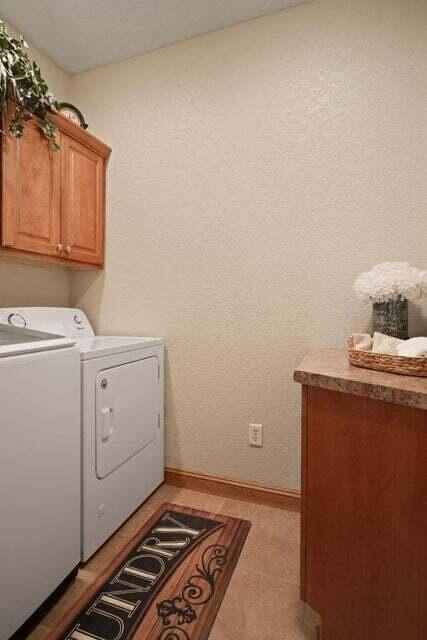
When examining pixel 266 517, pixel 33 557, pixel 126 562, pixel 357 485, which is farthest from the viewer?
pixel 266 517

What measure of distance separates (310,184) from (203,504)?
185cm

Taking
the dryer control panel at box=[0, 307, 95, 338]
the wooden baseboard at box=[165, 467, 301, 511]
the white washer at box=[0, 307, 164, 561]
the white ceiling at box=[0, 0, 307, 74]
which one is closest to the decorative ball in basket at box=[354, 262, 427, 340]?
the wooden baseboard at box=[165, 467, 301, 511]

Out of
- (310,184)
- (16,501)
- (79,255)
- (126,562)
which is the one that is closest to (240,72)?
(310,184)

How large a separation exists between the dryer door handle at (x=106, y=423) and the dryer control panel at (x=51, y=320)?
657 mm

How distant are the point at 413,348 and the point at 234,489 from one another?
1.31 m

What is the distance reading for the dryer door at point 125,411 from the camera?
1397 millimetres

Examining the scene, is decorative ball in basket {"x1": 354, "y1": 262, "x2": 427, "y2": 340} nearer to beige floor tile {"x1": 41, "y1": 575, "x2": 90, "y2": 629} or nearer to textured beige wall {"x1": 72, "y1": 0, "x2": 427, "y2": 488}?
textured beige wall {"x1": 72, "y1": 0, "x2": 427, "y2": 488}

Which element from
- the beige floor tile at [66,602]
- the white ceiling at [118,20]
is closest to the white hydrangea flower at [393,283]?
the white ceiling at [118,20]

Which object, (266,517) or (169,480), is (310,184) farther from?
(169,480)

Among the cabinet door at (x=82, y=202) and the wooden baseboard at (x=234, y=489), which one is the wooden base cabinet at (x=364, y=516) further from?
the cabinet door at (x=82, y=202)

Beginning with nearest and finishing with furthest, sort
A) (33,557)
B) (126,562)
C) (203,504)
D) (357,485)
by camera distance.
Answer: (357,485) → (33,557) → (126,562) → (203,504)

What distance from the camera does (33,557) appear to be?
103cm

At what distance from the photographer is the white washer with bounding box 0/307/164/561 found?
1.33 metres

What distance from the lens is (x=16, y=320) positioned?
5.41ft
